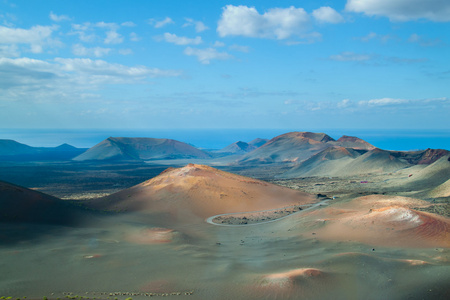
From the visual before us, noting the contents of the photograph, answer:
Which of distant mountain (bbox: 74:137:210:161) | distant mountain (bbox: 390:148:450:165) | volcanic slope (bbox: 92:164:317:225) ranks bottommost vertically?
volcanic slope (bbox: 92:164:317:225)

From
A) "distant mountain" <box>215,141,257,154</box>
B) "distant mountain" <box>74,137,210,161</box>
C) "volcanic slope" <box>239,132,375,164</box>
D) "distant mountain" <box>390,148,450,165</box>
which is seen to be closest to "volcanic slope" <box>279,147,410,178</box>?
"distant mountain" <box>390,148,450,165</box>

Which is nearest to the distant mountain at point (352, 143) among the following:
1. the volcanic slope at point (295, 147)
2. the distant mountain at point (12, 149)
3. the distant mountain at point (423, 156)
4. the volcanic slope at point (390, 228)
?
the volcanic slope at point (295, 147)

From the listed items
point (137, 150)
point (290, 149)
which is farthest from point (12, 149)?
point (290, 149)

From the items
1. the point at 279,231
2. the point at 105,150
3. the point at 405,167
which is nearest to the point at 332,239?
the point at 279,231

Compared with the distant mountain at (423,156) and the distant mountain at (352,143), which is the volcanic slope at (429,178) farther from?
the distant mountain at (352,143)

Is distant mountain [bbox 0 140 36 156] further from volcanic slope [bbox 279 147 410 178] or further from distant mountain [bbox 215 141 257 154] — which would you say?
volcanic slope [bbox 279 147 410 178]

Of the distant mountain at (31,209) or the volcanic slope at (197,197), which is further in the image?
the volcanic slope at (197,197)
